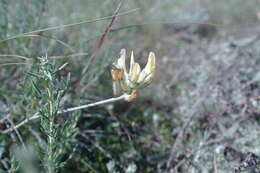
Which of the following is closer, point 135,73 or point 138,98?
point 135,73

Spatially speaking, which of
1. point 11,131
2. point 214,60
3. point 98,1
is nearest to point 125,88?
point 11,131

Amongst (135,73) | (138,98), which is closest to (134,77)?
(135,73)

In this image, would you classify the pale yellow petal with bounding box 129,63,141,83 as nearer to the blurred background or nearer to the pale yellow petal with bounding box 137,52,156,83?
the pale yellow petal with bounding box 137,52,156,83

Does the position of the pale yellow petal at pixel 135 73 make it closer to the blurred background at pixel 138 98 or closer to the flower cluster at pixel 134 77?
the flower cluster at pixel 134 77

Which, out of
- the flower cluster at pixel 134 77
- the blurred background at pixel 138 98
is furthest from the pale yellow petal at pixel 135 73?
the blurred background at pixel 138 98

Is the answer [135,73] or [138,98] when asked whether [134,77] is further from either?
[138,98]

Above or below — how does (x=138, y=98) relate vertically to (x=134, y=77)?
below

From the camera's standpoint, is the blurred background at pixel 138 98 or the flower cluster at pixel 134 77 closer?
the flower cluster at pixel 134 77

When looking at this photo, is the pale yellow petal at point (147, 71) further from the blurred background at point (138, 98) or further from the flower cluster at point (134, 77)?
the blurred background at point (138, 98)
